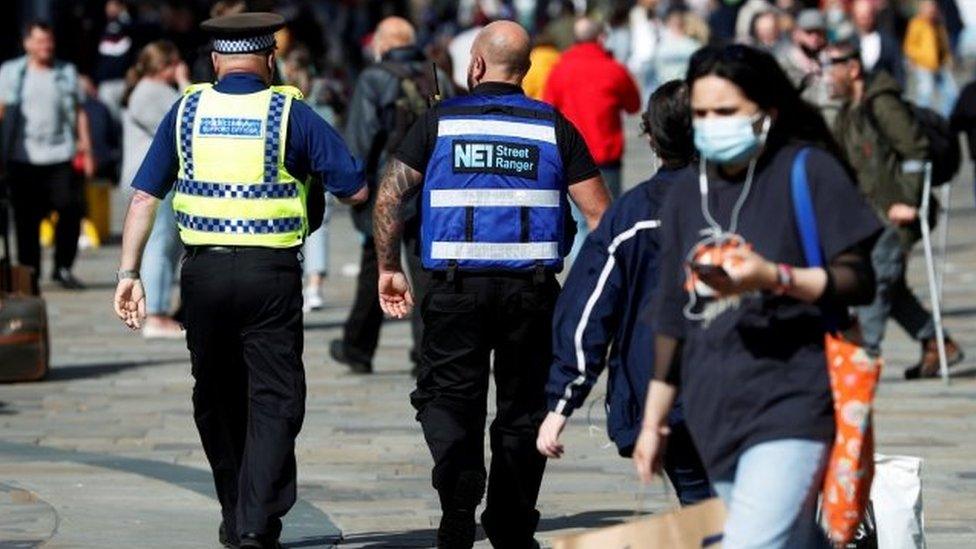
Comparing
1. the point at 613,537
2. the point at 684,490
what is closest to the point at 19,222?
the point at 684,490

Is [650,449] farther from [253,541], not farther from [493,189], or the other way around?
[253,541]

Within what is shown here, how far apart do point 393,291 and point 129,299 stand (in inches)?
31.9

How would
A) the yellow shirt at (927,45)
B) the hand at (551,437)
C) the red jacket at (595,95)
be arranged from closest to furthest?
the hand at (551,437)
the red jacket at (595,95)
the yellow shirt at (927,45)

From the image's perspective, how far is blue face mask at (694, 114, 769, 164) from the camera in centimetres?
554

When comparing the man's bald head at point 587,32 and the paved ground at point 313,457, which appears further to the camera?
the man's bald head at point 587,32

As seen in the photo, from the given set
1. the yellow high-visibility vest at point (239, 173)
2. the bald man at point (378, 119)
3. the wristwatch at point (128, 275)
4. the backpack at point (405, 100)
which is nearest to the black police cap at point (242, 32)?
the yellow high-visibility vest at point (239, 173)

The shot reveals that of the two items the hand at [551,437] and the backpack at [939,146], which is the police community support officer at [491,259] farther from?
the backpack at [939,146]

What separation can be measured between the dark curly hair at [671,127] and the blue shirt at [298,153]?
1374 mm

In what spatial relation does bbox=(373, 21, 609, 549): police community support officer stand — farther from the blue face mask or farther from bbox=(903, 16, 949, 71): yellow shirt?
bbox=(903, 16, 949, 71): yellow shirt

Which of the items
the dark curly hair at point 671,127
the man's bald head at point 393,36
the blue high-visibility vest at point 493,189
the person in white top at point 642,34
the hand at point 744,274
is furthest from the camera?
the person in white top at point 642,34

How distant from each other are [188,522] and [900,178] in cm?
484

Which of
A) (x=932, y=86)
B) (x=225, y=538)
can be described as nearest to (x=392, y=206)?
(x=225, y=538)

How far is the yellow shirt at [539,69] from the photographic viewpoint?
18500mm

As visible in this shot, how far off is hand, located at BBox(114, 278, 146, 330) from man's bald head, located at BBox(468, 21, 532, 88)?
124cm
